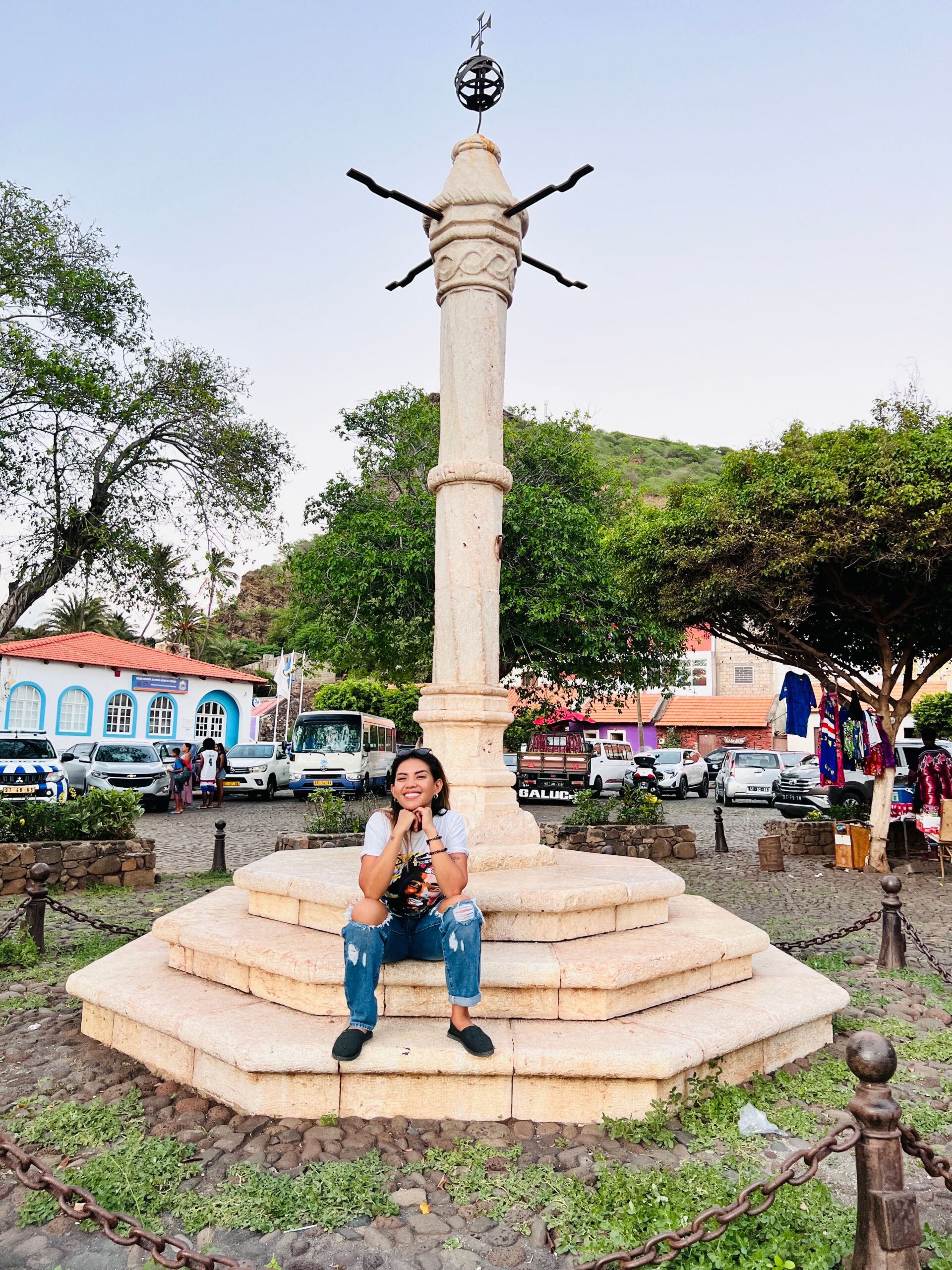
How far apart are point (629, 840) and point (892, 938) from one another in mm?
6462

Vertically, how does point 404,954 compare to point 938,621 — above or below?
below

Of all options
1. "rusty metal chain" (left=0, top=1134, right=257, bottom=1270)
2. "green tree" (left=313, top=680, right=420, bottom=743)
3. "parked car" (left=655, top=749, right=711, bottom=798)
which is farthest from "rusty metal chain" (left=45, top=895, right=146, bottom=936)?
"green tree" (left=313, top=680, right=420, bottom=743)

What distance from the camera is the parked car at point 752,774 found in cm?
2275

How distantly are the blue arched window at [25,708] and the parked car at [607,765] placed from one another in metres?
16.3

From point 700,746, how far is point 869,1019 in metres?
35.0

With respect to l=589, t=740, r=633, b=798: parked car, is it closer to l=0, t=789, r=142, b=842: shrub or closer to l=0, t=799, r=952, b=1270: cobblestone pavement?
l=0, t=789, r=142, b=842: shrub

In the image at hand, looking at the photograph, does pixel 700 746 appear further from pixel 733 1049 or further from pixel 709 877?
pixel 733 1049

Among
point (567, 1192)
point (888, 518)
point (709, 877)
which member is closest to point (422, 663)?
point (709, 877)

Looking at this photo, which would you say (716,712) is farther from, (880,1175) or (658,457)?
(658,457)

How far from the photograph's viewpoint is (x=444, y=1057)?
3.43 metres

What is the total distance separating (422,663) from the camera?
22.6 m

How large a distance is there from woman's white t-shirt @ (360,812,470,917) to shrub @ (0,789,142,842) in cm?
704

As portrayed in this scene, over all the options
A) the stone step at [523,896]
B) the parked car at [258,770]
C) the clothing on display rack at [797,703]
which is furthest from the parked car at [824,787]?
the parked car at [258,770]

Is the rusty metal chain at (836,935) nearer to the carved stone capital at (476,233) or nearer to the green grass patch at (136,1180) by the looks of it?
the green grass patch at (136,1180)
